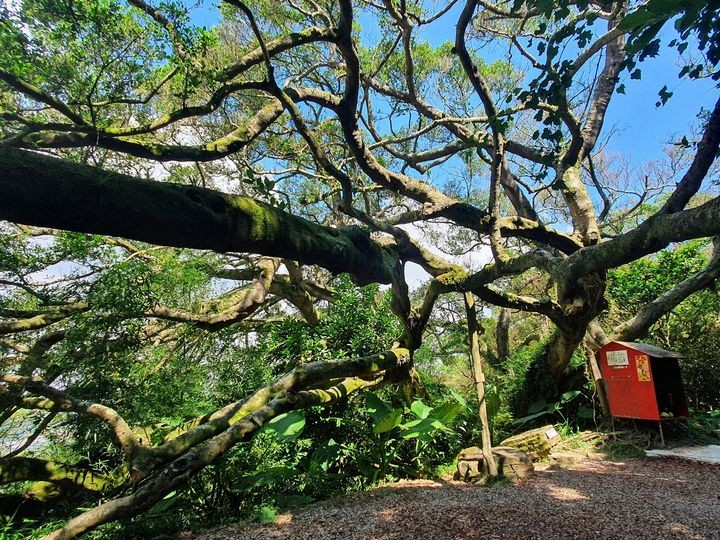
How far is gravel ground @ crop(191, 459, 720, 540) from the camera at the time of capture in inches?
124

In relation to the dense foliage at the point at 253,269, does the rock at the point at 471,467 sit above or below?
below

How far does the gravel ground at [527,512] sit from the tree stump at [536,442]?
935 millimetres

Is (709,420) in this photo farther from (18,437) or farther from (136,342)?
(18,437)

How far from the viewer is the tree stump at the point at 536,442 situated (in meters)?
6.04

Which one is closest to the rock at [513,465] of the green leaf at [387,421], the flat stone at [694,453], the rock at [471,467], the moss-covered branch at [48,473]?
the rock at [471,467]

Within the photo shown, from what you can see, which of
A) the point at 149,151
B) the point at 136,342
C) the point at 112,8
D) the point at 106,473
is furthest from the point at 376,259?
the point at 106,473

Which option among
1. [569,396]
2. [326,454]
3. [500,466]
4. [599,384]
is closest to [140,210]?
[326,454]

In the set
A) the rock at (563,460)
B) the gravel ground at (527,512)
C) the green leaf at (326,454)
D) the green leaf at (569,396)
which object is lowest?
the rock at (563,460)

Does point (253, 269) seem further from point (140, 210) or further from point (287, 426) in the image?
point (140, 210)

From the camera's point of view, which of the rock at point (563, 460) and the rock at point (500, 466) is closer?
the rock at point (500, 466)

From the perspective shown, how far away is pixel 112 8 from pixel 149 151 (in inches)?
53.2

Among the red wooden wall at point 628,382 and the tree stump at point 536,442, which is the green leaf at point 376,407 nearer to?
the tree stump at point 536,442

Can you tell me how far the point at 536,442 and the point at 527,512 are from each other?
9.54 feet

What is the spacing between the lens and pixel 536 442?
616 cm
